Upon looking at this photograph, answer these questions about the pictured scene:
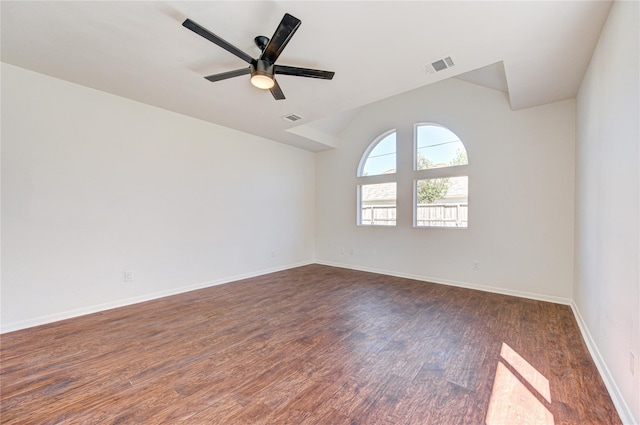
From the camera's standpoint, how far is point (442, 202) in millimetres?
4660

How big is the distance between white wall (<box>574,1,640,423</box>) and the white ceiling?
406 millimetres

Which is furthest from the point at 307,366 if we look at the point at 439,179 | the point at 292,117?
the point at 439,179

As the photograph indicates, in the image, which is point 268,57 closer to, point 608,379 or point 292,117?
point 292,117

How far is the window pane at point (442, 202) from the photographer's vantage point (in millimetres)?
4438

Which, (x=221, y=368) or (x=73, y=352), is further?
(x=73, y=352)

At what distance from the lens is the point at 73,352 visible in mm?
2326

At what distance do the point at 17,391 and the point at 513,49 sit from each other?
4.77 meters

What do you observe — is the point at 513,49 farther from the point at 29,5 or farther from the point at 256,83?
the point at 29,5

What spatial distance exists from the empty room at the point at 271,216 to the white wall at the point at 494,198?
28 mm

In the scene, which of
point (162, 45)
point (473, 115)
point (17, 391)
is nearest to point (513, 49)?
point (473, 115)

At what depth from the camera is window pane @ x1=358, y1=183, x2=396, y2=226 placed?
5.36 m

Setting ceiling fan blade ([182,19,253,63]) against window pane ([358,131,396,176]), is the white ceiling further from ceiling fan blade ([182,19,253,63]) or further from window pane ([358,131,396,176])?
window pane ([358,131,396,176])

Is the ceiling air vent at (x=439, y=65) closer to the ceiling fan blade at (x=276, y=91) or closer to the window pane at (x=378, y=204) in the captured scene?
the ceiling fan blade at (x=276, y=91)

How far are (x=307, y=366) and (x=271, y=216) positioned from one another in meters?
3.71
